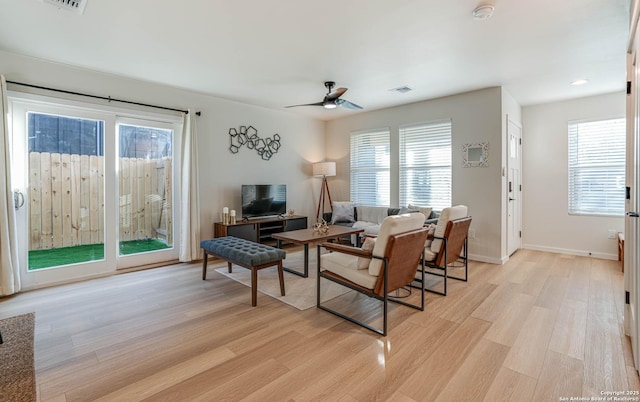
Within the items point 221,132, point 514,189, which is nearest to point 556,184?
point 514,189

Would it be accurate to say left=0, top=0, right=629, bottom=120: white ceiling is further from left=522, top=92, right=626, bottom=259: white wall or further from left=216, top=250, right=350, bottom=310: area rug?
left=216, top=250, right=350, bottom=310: area rug

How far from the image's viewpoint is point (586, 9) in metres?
2.55

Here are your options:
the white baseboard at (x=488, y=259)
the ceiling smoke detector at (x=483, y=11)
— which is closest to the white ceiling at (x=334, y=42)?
the ceiling smoke detector at (x=483, y=11)

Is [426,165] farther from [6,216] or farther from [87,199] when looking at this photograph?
[6,216]

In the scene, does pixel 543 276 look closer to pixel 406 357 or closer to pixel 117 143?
pixel 406 357

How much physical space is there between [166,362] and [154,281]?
2058 mm

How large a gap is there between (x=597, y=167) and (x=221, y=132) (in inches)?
249

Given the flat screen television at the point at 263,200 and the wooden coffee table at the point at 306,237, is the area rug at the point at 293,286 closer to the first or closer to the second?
the wooden coffee table at the point at 306,237

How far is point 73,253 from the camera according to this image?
4035 mm

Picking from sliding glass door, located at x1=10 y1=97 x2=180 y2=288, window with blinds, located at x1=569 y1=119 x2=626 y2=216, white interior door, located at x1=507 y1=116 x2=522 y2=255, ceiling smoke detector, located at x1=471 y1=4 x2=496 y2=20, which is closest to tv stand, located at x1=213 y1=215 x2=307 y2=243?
sliding glass door, located at x1=10 y1=97 x2=180 y2=288

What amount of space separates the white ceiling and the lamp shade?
6.76 feet

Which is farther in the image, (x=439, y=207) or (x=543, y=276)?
(x=439, y=207)

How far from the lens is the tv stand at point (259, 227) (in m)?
5.05

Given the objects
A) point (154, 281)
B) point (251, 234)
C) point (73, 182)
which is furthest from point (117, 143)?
point (251, 234)
